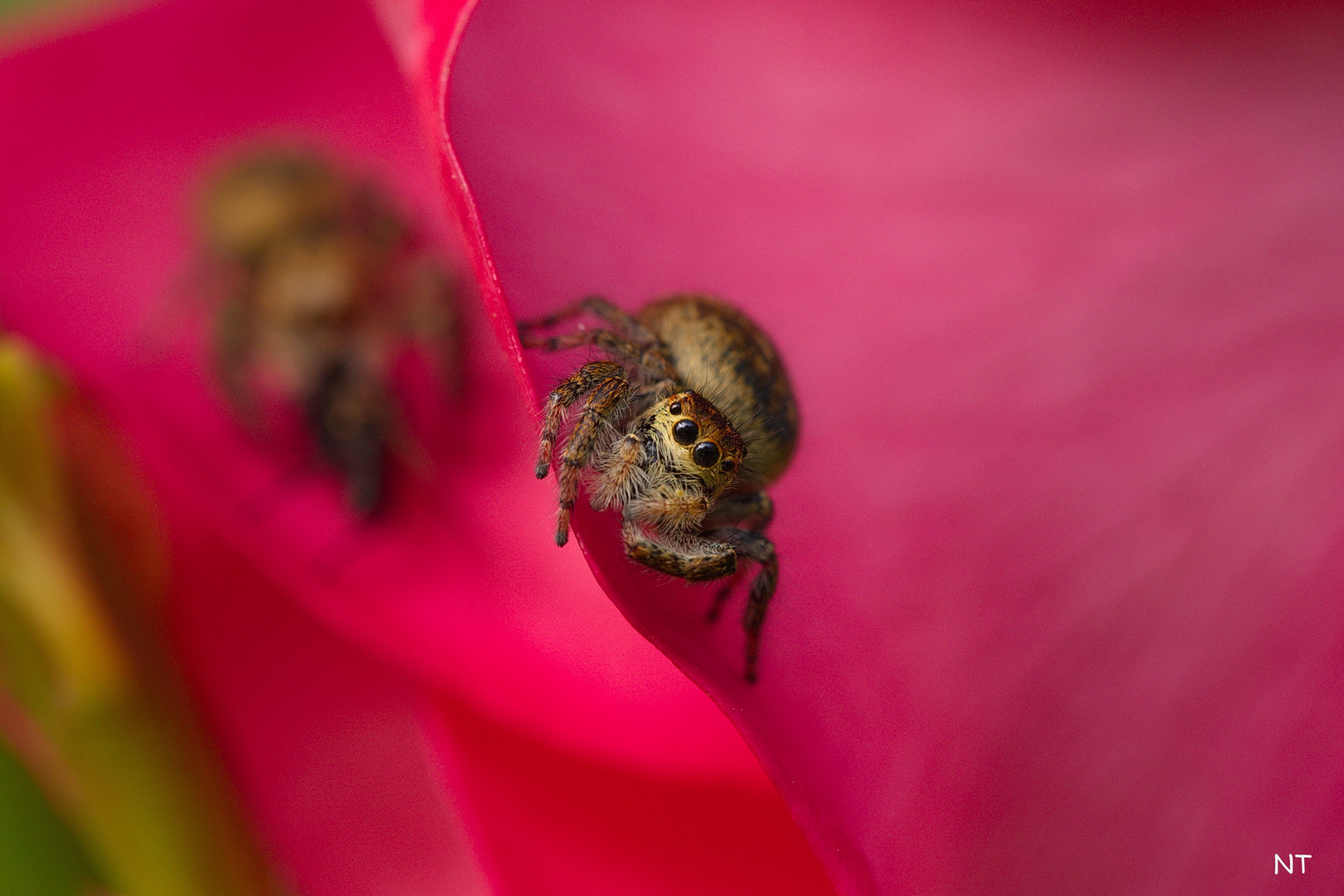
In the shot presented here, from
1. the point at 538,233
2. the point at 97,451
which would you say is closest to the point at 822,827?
the point at 538,233

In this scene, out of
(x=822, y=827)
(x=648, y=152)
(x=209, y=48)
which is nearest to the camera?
(x=822, y=827)

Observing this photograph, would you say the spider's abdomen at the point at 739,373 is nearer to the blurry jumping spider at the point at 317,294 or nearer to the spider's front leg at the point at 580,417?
the spider's front leg at the point at 580,417

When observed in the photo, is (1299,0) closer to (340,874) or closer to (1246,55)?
(1246,55)

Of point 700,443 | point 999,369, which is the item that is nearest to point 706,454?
point 700,443

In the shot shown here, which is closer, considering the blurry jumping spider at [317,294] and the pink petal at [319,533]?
the pink petal at [319,533]

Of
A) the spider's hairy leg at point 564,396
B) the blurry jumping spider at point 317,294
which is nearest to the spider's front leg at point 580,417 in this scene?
the spider's hairy leg at point 564,396

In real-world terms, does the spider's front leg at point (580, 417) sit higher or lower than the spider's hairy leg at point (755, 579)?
higher

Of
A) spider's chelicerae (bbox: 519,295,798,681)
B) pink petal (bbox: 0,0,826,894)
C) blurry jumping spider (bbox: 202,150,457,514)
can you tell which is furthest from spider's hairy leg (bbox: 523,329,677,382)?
blurry jumping spider (bbox: 202,150,457,514)
